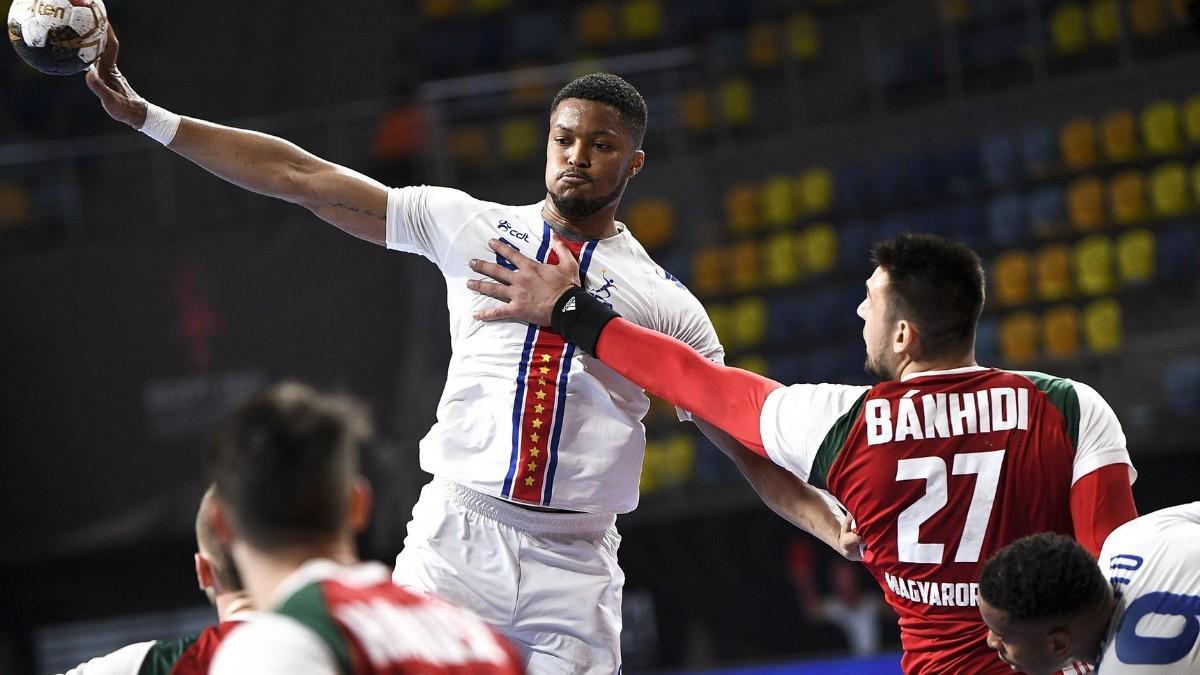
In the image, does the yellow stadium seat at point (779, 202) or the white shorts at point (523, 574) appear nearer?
the white shorts at point (523, 574)

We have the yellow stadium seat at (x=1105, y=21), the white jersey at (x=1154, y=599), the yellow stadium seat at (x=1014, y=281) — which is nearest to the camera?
the white jersey at (x=1154, y=599)

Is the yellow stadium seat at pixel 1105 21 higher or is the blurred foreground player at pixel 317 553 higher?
the yellow stadium seat at pixel 1105 21

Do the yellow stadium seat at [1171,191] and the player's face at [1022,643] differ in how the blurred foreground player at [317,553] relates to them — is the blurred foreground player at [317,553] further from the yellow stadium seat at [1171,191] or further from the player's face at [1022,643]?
the yellow stadium seat at [1171,191]

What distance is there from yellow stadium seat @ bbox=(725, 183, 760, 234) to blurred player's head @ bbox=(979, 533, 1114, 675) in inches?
Answer: 405

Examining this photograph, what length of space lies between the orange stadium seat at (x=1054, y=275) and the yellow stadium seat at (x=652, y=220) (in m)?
3.44

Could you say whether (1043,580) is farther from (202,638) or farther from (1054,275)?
(1054,275)

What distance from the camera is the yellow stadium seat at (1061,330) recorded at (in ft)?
39.3

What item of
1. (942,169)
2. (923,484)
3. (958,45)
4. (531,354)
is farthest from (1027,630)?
(958,45)

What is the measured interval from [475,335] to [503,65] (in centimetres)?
1206

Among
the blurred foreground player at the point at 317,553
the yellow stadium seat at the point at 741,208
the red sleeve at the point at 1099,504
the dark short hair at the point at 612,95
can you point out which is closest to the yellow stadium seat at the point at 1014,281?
the yellow stadium seat at the point at 741,208

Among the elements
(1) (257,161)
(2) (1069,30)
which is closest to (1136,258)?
(2) (1069,30)

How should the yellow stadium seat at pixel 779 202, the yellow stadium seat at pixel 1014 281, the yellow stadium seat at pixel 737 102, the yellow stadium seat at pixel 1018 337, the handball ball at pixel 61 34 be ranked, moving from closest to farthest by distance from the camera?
the handball ball at pixel 61 34 < the yellow stadium seat at pixel 1018 337 < the yellow stadium seat at pixel 1014 281 < the yellow stadium seat at pixel 779 202 < the yellow stadium seat at pixel 737 102

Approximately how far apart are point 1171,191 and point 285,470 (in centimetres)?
1171

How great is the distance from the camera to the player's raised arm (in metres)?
4.52
